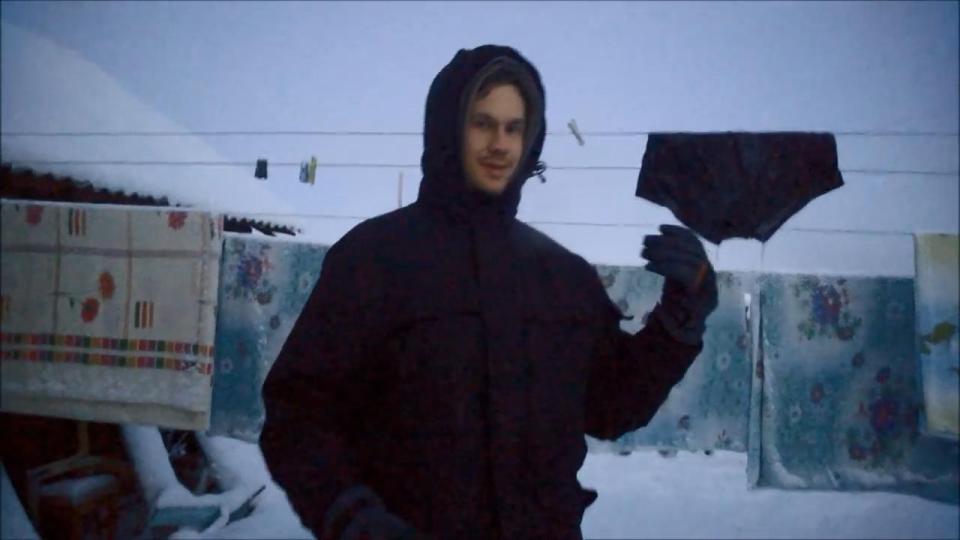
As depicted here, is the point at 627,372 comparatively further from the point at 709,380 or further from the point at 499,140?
the point at 709,380

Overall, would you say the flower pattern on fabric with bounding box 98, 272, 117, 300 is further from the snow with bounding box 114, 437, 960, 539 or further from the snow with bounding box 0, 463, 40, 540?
the snow with bounding box 114, 437, 960, 539

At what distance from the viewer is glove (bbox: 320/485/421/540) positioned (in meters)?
0.69

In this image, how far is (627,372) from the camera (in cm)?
87

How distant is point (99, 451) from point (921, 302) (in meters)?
2.81

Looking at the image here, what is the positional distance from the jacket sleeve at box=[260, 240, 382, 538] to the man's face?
235 millimetres

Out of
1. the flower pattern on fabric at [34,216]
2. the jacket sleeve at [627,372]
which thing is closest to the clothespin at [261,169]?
the flower pattern on fabric at [34,216]

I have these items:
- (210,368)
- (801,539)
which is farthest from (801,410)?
(210,368)

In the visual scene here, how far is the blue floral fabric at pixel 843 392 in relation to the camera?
1.84m

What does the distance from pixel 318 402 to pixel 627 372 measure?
1.41ft

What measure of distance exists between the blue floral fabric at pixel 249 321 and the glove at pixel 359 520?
1356mm

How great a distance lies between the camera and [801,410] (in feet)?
6.20

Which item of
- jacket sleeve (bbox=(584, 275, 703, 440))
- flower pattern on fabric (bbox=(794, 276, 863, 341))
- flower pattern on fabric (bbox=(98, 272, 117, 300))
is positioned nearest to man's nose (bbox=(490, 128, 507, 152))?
jacket sleeve (bbox=(584, 275, 703, 440))

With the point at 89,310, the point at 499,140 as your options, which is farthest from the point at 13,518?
the point at 499,140

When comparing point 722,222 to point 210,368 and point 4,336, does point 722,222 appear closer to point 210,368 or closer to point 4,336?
point 210,368
